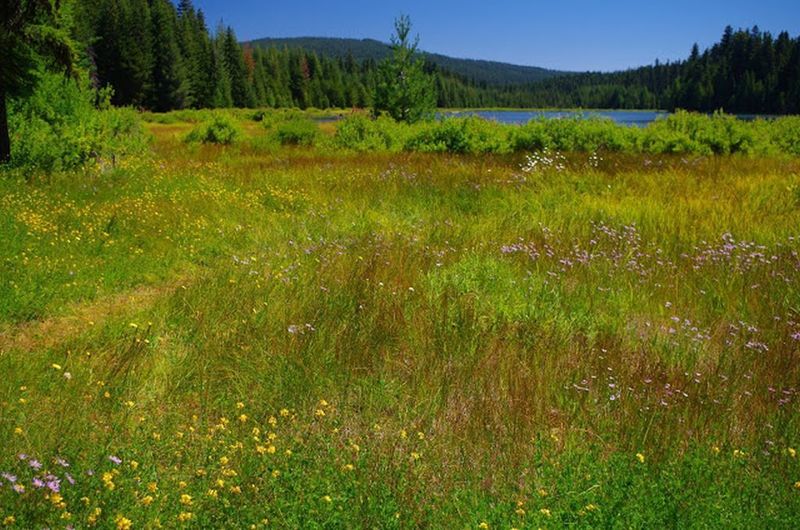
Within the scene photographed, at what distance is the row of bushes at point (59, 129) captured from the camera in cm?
1355

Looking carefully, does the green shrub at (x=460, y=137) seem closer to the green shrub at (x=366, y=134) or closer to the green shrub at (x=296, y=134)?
the green shrub at (x=366, y=134)

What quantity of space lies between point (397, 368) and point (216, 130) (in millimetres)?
23778

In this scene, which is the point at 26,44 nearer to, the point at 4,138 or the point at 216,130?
the point at 4,138

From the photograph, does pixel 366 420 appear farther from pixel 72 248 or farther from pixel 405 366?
pixel 72 248

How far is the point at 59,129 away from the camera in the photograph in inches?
553

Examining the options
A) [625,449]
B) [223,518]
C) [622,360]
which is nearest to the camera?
[223,518]

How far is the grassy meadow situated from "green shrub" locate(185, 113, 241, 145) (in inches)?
647

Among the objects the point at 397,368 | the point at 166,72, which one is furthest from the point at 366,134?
the point at 166,72

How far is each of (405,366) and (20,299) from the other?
13.3 ft

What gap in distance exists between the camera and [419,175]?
14031 millimetres

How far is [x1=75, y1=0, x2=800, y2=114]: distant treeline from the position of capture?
7600cm

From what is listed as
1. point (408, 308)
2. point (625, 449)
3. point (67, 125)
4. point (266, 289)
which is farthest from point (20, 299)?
point (67, 125)

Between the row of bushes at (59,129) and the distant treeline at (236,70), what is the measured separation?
23.9 metres

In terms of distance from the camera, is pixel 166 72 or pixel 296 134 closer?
pixel 296 134
